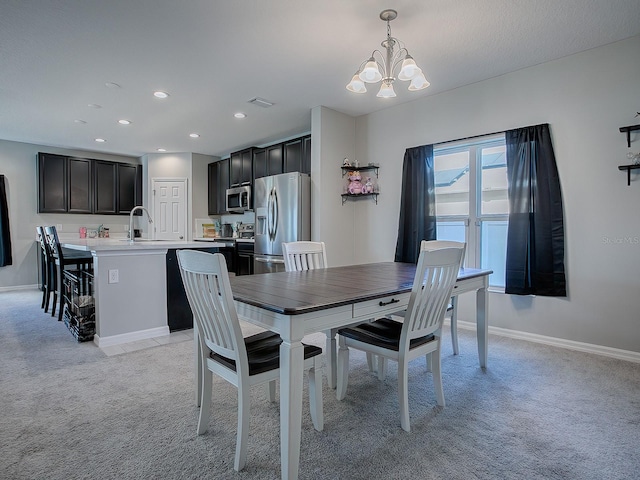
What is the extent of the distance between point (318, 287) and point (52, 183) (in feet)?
21.0

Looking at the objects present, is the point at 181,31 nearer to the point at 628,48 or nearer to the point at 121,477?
the point at 121,477

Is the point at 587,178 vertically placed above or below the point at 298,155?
below

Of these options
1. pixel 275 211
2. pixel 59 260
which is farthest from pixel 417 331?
pixel 59 260

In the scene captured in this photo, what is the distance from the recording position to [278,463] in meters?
1.52

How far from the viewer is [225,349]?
1527mm

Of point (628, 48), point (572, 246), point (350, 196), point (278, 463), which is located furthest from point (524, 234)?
point (278, 463)

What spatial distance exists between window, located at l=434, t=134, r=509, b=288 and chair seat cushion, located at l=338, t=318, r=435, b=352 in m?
1.93

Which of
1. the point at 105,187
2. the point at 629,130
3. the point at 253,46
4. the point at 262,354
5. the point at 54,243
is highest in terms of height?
the point at 253,46

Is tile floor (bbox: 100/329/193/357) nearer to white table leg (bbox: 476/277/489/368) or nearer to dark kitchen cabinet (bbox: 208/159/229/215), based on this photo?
white table leg (bbox: 476/277/489/368)

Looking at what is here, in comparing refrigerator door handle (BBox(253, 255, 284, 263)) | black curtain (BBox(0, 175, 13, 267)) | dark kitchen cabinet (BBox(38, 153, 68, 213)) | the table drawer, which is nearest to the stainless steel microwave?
refrigerator door handle (BBox(253, 255, 284, 263))

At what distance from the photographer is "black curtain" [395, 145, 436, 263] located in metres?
3.88

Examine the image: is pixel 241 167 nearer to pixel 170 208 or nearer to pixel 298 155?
pixel 298 155

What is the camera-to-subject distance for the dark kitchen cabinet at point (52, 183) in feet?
19.6

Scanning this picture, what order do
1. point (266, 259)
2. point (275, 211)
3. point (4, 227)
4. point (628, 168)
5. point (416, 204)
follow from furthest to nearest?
1. point (4, 227)
2. point (266, 259)
3. point (275, 211)
4. point (416, 204)
5. point (628, 168)
